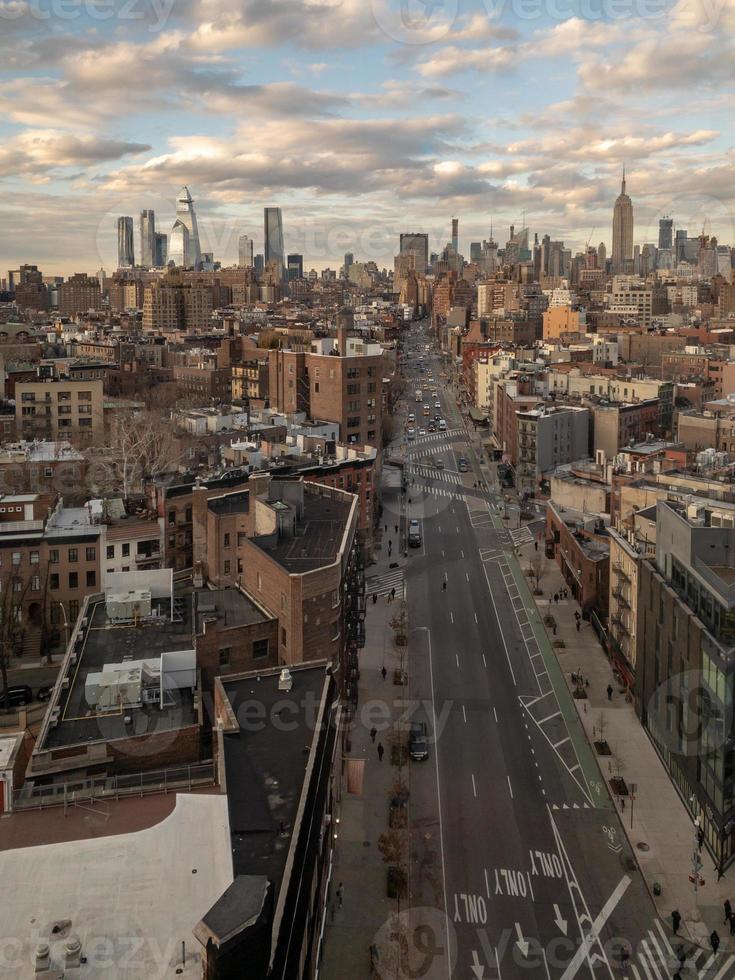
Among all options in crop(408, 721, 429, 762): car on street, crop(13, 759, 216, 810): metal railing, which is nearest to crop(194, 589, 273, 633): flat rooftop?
crop(408, 721, 429, 762): car on street

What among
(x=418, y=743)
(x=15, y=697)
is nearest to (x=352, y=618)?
(x=418, y=743)

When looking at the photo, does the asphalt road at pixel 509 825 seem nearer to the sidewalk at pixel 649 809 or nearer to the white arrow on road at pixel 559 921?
the white arrow on road at pixel 559 921

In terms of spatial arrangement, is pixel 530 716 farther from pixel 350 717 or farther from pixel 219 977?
pixel 219 977

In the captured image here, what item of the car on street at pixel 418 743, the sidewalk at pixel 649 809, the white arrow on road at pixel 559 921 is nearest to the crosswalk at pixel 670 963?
the sidewalk at pixel 649 809

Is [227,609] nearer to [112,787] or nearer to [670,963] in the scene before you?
[112,787]

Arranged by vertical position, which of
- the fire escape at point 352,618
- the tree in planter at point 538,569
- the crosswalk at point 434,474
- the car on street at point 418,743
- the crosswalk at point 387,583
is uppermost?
the fire escape at point 352,618
